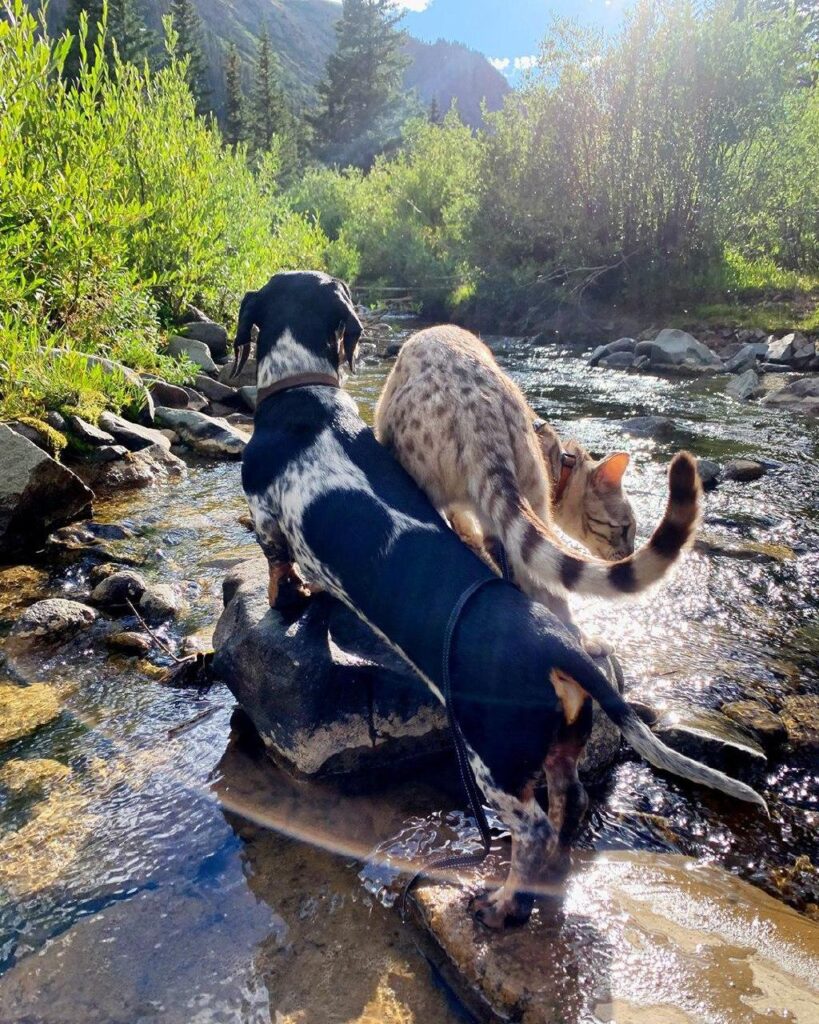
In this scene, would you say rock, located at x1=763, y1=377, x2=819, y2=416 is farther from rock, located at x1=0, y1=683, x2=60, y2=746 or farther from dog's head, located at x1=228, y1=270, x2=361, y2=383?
rock, located at x1=0, y1=683, x2=60, y2=746

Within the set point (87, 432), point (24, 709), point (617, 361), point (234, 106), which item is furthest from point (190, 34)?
point (24, 709)

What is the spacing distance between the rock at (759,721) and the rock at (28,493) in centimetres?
507

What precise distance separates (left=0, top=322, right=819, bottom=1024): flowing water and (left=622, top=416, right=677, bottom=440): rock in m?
4.68

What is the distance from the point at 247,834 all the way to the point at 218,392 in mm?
8577

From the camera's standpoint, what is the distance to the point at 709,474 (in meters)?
7.43

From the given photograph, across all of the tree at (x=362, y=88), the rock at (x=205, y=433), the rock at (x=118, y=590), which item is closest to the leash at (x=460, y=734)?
the rock at (x=118, y=590)

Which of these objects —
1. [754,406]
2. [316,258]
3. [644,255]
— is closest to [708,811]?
[754,406]

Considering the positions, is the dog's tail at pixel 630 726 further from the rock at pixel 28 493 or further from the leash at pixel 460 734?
the rock at pixel 28 493

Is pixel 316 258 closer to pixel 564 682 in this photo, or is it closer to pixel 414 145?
pixel 564 682

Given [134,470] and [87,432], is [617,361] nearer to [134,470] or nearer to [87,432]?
[134,470]

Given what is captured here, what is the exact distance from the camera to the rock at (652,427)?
9766 millimetres

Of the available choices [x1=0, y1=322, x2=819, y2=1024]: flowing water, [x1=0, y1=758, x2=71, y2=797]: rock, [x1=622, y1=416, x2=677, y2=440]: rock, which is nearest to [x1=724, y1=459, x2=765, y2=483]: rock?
[x1=622, y1=416, x2=677, y2=440]: rock

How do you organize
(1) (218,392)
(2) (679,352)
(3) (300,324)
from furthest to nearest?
(2) (679,352)
(1) (218,392)
(3) (300,324)

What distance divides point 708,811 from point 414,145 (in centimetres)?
3701
